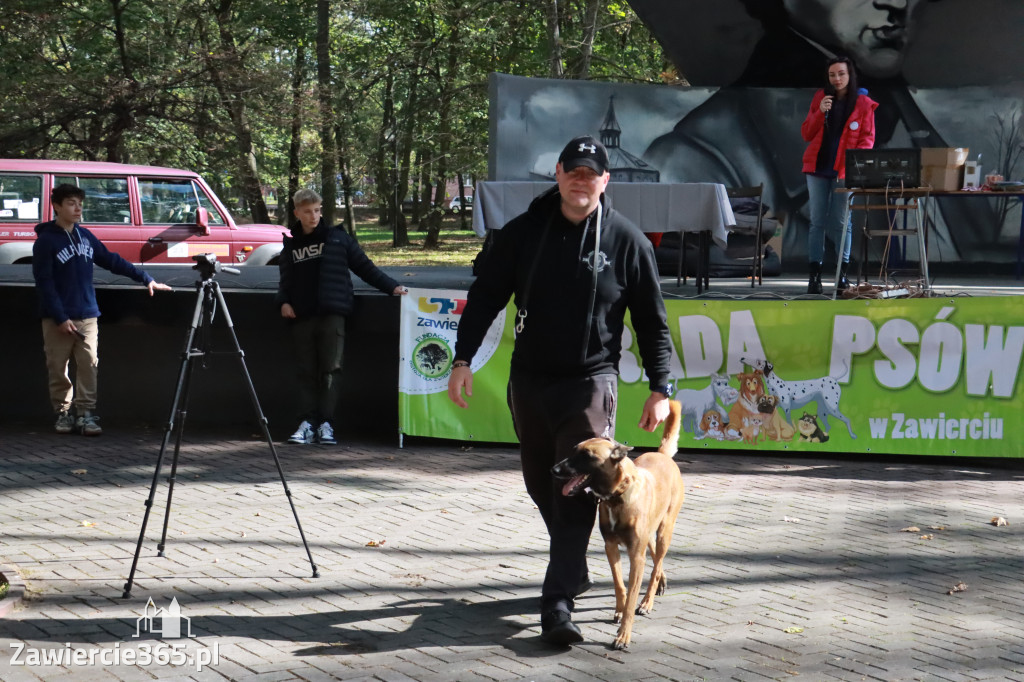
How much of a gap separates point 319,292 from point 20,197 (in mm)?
7093

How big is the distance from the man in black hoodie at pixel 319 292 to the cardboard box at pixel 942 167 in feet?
17.6

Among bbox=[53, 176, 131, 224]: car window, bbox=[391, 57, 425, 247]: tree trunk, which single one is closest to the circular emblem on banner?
bbox=[53, 176, 131, 224]: car window

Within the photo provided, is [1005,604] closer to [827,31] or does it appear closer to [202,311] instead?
[202,311]

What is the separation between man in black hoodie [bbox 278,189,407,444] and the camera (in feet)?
32.0

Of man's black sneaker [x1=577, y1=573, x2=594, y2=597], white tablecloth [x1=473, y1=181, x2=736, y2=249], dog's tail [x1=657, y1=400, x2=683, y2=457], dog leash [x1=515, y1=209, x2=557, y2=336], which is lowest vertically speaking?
man's black sneaker [x1=577, y1=573, x2=594, y2=597]

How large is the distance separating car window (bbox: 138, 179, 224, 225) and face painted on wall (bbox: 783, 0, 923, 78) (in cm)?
904

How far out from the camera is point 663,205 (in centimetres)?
1170

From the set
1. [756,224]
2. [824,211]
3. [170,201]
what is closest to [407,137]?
[170,201]

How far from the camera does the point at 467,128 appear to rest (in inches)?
1299

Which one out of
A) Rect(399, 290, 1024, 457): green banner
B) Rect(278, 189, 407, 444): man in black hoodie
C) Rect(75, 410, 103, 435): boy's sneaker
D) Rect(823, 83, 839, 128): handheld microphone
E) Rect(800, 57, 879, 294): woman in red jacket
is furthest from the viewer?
Rect(823, 83, 839, 128): handheld microphone

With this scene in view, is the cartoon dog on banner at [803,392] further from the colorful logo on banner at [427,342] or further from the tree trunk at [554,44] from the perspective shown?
the tree trunk at [554,44]

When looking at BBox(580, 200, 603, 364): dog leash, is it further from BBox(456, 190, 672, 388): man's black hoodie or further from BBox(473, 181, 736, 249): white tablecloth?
BBox(473, 181, 736, 249): white tablecloth

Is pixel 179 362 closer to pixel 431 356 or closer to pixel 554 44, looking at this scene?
pixel 431 356

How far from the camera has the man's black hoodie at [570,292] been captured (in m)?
4.95
